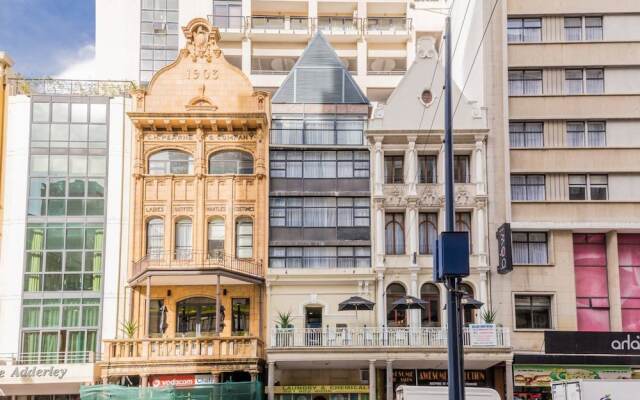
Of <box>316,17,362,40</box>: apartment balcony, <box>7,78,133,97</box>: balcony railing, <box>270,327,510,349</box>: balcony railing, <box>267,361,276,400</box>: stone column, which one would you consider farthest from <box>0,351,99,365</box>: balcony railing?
<box>316,17,362,40</box>: apartment balcony

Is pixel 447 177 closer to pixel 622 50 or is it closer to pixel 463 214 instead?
pixel 463 214

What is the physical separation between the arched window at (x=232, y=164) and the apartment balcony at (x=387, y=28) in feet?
76.0

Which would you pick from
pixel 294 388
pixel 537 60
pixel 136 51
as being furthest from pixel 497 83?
pixel 136 51

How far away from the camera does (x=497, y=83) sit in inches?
1689

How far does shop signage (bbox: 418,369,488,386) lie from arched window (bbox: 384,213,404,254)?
5844mm

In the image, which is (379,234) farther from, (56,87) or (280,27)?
(280,27)

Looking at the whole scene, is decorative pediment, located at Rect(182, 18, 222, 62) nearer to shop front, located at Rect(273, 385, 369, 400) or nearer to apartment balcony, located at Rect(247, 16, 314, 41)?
shop front, located at Rect(273, 385, 369, 400)

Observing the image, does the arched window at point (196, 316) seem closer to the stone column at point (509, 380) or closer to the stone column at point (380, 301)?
the stone column at point (380, 301)

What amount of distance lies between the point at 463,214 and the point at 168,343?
15.2m

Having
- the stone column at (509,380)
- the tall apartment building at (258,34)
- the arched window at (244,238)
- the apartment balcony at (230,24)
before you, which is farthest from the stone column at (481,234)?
the apartment balcony at (230,24)

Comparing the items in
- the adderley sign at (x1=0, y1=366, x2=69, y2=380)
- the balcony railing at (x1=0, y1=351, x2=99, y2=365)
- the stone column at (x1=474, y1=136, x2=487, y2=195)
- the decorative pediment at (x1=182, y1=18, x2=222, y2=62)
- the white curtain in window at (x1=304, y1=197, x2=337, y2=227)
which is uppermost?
the decorative pediment at (x1=182, y1=18, x2=222, y2=62)

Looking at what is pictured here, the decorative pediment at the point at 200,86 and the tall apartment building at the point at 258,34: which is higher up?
the tall apartment building at the point at 258,34

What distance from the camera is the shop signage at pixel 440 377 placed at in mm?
40688

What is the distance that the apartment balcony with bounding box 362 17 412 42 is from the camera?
2482 inches
